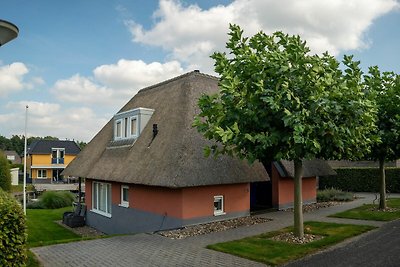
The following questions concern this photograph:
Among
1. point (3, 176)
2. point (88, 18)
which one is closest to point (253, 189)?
point (88, 18)

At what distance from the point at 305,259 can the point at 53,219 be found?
19.9 metres

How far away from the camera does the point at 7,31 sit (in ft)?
19.2

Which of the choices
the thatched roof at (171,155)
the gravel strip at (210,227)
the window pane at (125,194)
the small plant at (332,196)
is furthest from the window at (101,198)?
the small plant at (332,196)

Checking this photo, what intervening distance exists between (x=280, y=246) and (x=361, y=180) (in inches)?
888

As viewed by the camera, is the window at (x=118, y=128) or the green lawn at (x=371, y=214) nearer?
the green lawn at (x=371, y=214)

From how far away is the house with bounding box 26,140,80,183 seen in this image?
6038cm

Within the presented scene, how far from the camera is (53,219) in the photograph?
2461cm

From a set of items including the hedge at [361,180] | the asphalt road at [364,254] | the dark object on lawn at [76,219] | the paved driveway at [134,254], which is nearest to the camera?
the asphalt road at [364,254]

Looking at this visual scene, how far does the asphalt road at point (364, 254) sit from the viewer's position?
31.1 feet

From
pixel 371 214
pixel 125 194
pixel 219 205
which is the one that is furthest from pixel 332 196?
pixel 125 194

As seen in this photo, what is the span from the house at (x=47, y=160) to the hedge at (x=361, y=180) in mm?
45945

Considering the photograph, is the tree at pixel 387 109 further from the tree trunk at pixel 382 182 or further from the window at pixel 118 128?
the window at pixel 118 128

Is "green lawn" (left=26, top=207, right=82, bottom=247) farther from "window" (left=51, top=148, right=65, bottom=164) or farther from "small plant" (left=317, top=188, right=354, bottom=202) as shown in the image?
"window" (left=51, top=148, right=65, bottom=164)

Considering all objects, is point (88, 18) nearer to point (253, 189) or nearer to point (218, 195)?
point (218, 195)
